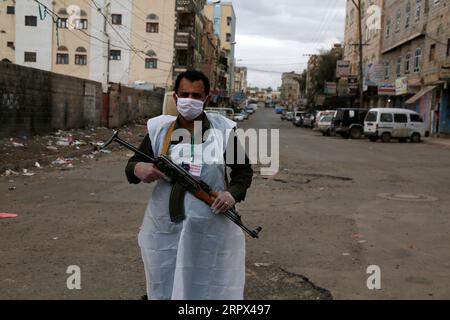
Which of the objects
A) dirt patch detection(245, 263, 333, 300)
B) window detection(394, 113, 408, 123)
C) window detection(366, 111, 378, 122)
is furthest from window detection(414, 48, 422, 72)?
dirt patch detection(245, 263, 333, 300)

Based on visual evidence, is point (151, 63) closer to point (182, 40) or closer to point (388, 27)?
point (182, 40)

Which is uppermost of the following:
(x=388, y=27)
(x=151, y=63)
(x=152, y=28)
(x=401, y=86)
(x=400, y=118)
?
(x=152, y=28)

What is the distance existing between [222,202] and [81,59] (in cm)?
5904

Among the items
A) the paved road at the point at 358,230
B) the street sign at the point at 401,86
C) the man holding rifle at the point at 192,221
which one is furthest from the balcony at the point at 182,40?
the man holding rifle at the point at 192,221

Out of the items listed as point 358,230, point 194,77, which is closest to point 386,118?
point 358,230

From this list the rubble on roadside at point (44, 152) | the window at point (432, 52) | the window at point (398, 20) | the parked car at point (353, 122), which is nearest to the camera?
the rubble on roadside at point (44, 152)

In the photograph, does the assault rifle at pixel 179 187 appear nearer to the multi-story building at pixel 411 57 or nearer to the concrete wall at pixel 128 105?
the concrete wall at pixel 128 105

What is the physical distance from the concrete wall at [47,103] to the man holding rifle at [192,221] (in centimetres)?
1379

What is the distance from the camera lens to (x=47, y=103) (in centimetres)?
1905

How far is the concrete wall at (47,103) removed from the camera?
1583 centimetres

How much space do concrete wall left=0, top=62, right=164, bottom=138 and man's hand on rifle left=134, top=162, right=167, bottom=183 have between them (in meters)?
13.9

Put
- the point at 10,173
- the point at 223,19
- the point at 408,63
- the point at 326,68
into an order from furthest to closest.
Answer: the point at 223,19
the point at 326,68
the point at 408,63
the point at 10,173

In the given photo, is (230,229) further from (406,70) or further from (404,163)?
(406,70)

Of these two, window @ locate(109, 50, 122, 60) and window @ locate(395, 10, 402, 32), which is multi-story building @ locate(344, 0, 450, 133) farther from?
window @ locate(109, 50, 122, 60)
